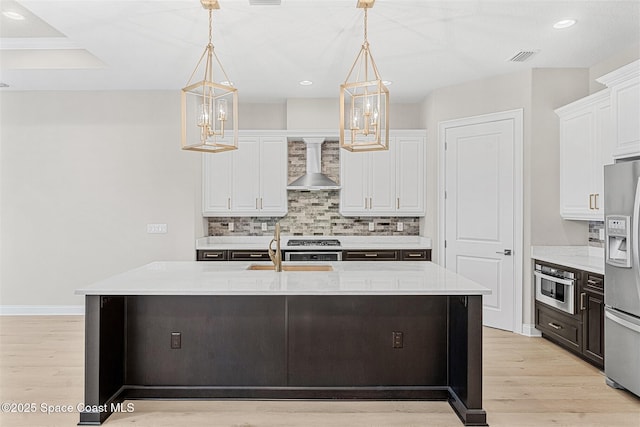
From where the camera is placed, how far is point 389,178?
5703mm

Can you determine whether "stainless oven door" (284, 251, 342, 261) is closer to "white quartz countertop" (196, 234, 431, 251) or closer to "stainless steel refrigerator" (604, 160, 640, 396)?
"white quartz countertop" (196, 234, 431, 251)

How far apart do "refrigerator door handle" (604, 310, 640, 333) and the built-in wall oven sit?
640mm

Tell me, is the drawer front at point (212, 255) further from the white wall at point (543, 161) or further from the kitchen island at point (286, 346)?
the white wall at point (543, 161)

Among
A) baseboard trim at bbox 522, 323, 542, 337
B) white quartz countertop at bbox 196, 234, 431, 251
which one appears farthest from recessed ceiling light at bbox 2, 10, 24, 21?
baseboard trim at bbox 522, 323, 542, 337

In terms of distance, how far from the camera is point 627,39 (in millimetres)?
3842

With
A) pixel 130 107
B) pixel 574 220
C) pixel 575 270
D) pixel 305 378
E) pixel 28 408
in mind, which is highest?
pixel 130 107

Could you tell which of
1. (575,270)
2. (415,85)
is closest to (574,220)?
(575,270)

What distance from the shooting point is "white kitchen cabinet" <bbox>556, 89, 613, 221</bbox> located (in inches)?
153

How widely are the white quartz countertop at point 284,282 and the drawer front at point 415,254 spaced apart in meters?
1.95

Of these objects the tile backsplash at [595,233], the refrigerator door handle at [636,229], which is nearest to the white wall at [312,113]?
the tile backsplash at [595,233]

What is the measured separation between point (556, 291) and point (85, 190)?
5.45m

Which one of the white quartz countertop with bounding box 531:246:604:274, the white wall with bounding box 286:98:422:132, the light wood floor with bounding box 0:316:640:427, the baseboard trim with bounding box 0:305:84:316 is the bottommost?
the light wood floor with bounding box 0:316:640:427

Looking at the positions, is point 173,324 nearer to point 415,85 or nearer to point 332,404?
point 332,404

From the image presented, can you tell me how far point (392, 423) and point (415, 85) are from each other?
3.83 meters
